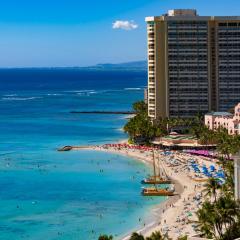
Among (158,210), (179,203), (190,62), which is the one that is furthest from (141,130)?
(158,210)

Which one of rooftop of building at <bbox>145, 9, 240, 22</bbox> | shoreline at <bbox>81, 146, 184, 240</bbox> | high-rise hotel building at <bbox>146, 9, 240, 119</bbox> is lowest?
shoreline at <bbox>81, 146, 184, 240</bbox>

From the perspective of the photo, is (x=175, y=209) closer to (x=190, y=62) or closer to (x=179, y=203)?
(x=179, y=203)

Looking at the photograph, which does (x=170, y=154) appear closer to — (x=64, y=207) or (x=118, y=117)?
(x=64, y=207)

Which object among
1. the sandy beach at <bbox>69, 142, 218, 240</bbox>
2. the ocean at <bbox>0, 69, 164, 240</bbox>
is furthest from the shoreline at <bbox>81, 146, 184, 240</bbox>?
the ocean at <bbox>0, 69, 164, 240</bbox>

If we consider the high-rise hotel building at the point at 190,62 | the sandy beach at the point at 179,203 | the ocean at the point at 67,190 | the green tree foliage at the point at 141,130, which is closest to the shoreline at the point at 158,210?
the sandy beach at the point at 179,203

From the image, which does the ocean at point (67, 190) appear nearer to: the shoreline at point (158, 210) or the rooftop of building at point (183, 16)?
the shoreline at point (158, 210)

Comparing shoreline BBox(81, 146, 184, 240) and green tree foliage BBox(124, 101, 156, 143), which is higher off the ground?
green tree foliage BBox(124, 101, 156, 143)

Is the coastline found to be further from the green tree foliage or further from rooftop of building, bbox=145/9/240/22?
rooftop of building, bbox=145/9/240/22
